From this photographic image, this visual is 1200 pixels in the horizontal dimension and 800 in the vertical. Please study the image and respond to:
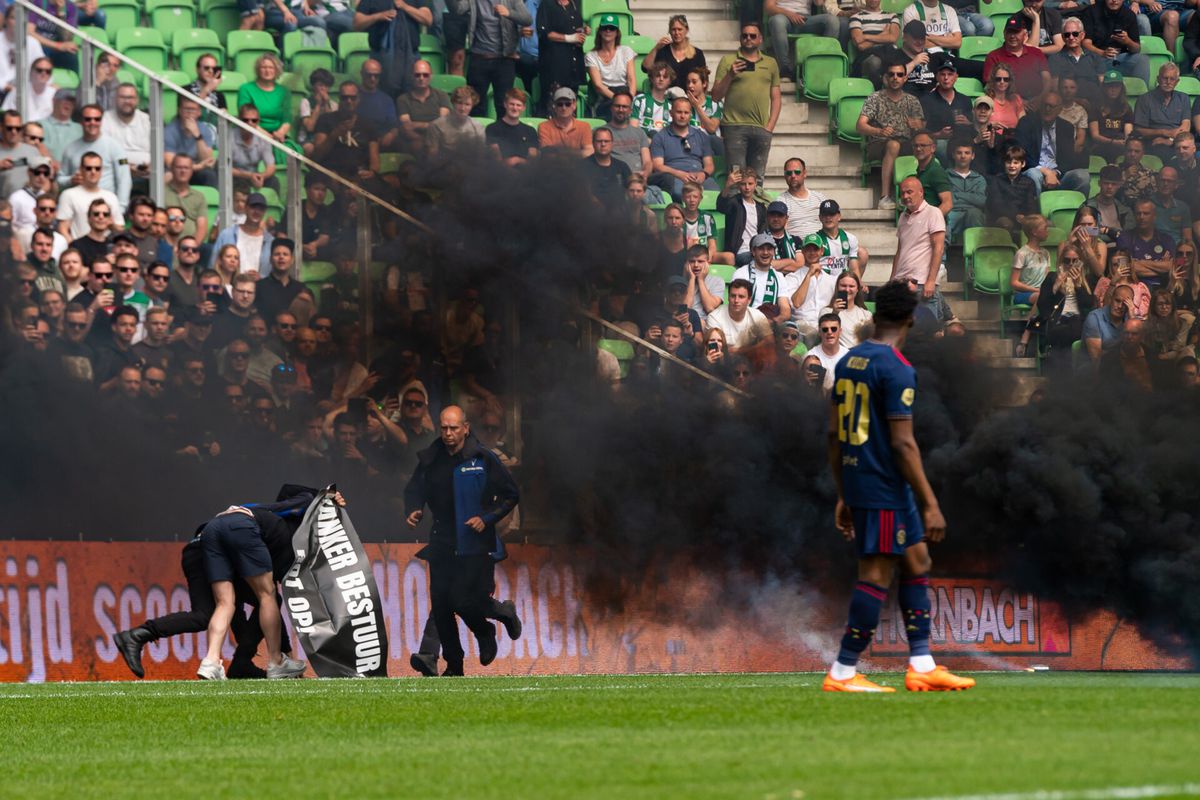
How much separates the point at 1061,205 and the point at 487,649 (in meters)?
7.13

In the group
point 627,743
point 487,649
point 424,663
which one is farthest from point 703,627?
point 627,743

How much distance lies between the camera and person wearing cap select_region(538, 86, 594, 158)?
642 inches

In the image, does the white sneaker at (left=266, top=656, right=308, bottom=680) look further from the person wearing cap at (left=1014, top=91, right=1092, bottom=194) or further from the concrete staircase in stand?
the person wearing cap at (left=1014, top=91, right=1092, bottom=194)

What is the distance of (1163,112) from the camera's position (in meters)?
18.6

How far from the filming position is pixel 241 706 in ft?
28.7

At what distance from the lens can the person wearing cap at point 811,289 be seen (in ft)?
50.9

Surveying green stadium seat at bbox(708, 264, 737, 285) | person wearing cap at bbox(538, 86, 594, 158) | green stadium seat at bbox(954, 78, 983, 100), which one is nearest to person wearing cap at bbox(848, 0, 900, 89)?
green stadium seat at bbox(954, 78, 983, 100)

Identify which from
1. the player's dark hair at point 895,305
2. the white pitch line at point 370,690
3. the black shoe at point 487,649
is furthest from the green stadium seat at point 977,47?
the player's dark hair at point 895,305

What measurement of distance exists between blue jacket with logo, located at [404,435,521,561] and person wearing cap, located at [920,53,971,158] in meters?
6.08

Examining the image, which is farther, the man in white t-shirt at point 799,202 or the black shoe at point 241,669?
the man in white t-shirt at point 799,202

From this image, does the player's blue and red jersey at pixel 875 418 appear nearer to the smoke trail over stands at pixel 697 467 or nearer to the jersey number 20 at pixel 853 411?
the jersey number 20 at pixel 853 411

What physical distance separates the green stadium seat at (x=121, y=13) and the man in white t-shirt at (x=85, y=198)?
252 centimetres

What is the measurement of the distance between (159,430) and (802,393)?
15.8ft

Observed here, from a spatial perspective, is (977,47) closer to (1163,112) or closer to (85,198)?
(1163,112)
